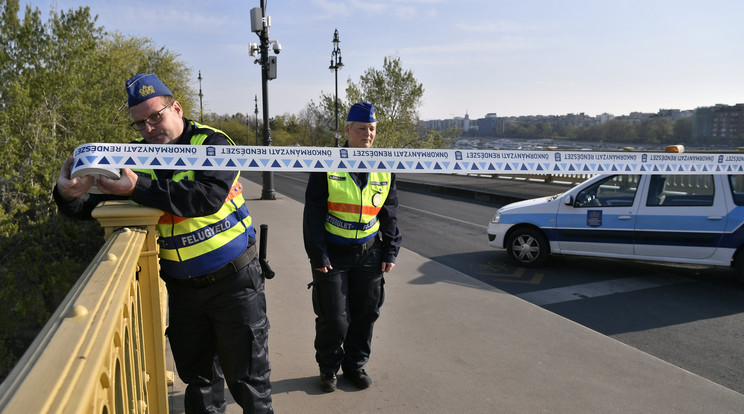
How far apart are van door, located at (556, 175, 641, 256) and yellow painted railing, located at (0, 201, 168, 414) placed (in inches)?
247

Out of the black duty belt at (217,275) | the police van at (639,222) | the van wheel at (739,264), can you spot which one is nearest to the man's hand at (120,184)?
the black duty belt at (217,275)

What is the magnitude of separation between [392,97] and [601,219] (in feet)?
101

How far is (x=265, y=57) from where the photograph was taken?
15031 millimetres

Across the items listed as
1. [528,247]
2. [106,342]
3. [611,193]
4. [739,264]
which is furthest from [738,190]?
[106,342]

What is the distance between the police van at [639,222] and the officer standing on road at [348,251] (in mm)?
4625

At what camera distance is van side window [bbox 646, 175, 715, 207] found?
6469 mm

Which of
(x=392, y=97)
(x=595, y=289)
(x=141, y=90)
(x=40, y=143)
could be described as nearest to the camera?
(x=141, y=90)

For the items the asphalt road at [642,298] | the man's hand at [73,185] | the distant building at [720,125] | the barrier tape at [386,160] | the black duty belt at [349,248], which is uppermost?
the distant building at [720,125]

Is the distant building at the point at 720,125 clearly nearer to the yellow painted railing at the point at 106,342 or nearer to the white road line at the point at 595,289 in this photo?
the white road line at the point at 595,289

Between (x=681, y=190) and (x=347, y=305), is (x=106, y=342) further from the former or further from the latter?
(x=681, y=190)

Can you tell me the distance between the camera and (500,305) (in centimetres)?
534

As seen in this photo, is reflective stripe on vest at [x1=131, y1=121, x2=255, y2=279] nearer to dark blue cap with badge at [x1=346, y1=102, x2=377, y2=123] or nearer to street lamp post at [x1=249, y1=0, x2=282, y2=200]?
dark blue cap with badge at [x1=346, y1=102, x2=377, y2=123]

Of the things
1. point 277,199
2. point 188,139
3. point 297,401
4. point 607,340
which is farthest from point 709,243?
point 277,199

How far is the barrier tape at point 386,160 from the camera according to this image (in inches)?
94.4
